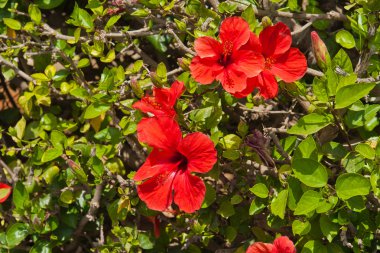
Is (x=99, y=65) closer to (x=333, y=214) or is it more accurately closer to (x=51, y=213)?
(x=51, y=213)

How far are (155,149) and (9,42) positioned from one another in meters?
0.87

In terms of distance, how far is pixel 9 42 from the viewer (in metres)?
2.02

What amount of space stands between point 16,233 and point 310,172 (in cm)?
110

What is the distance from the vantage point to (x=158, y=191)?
58.7 inches

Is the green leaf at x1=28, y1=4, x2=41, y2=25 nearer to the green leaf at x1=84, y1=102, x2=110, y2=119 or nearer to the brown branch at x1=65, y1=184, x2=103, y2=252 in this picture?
the green leaf at x1=84, y1=102, x2=110, y2=119

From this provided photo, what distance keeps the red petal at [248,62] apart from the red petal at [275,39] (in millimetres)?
68

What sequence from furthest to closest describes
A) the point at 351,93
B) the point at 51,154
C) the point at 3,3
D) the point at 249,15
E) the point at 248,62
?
the point at 3,3 → the point at 51,154 → the point at 249,15 → the point at 248,62 → the point at 351,93

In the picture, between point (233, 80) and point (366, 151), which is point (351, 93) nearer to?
point (366, 151)

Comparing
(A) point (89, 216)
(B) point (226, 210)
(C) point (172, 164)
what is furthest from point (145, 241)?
(C) point (172, 164)

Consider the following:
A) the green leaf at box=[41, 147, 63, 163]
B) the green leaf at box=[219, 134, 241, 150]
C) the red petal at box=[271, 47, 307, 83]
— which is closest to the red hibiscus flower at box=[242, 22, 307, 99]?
the red petal at box=[271, 47, 307, 83]

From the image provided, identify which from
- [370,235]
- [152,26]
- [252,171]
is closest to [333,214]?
[370,235]

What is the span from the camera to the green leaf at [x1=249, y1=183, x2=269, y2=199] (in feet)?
5.10

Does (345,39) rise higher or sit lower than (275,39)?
lower

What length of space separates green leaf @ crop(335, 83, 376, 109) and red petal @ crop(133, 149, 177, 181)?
0.45 m
